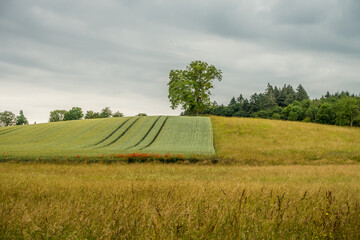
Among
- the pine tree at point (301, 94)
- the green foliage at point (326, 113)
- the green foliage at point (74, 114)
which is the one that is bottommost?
the green foliage at point (326, 113)

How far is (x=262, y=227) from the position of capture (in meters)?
3.82

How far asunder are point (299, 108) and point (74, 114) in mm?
108309

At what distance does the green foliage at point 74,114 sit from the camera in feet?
429

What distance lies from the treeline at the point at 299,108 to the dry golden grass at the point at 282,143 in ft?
73.6

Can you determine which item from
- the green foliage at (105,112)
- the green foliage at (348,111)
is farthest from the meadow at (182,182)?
the green foliage at (105,112)

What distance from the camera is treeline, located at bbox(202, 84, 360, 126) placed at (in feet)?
240

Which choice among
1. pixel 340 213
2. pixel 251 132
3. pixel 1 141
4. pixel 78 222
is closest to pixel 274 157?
pixel 251 132

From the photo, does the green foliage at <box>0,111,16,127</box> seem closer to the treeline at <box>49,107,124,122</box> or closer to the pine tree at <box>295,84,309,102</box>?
the treeline at <box>49,107,124,122</box>

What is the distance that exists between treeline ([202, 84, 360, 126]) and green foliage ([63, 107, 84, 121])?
70700 mm

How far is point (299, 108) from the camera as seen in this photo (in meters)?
95.5

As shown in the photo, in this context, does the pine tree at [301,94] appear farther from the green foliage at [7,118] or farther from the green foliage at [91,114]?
the green foliage at [7,118]

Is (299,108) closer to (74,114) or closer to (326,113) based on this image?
(326,113)

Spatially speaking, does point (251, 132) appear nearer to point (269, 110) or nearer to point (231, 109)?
point (269, 110)

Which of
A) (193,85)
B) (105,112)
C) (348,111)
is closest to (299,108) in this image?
(348,111)
